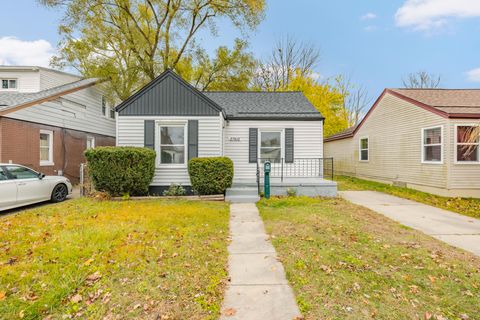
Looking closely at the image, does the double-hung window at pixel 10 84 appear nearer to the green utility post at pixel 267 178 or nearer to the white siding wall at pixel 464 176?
the green utility post at pixel 267 178

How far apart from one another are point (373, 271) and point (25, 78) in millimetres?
19979

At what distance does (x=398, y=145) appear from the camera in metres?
12.2

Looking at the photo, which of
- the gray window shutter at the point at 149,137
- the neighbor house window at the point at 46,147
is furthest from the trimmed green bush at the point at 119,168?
the neighbor house window at the point at 46,147

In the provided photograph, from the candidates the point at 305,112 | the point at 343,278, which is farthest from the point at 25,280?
the point at 305,112

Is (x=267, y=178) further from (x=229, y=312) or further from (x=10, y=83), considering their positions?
(x=10, y=83)

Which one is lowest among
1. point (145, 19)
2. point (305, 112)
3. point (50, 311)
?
point (50, 311)

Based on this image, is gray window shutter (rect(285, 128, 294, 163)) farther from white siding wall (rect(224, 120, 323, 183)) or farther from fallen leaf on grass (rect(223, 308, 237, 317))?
fallen leaf on grass (rect(223, 308, 237, 317))

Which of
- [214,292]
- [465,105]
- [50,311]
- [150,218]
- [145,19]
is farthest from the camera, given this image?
[145,19]

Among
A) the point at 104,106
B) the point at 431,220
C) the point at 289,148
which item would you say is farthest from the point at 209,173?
the point at 104,106

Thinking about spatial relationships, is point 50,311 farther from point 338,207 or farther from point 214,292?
point 338,207

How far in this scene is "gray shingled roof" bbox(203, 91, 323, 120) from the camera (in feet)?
34.7

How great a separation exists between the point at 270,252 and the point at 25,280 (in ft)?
11.3

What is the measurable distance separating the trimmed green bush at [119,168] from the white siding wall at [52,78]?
11.5 meters

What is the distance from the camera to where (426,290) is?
3.06 meters
